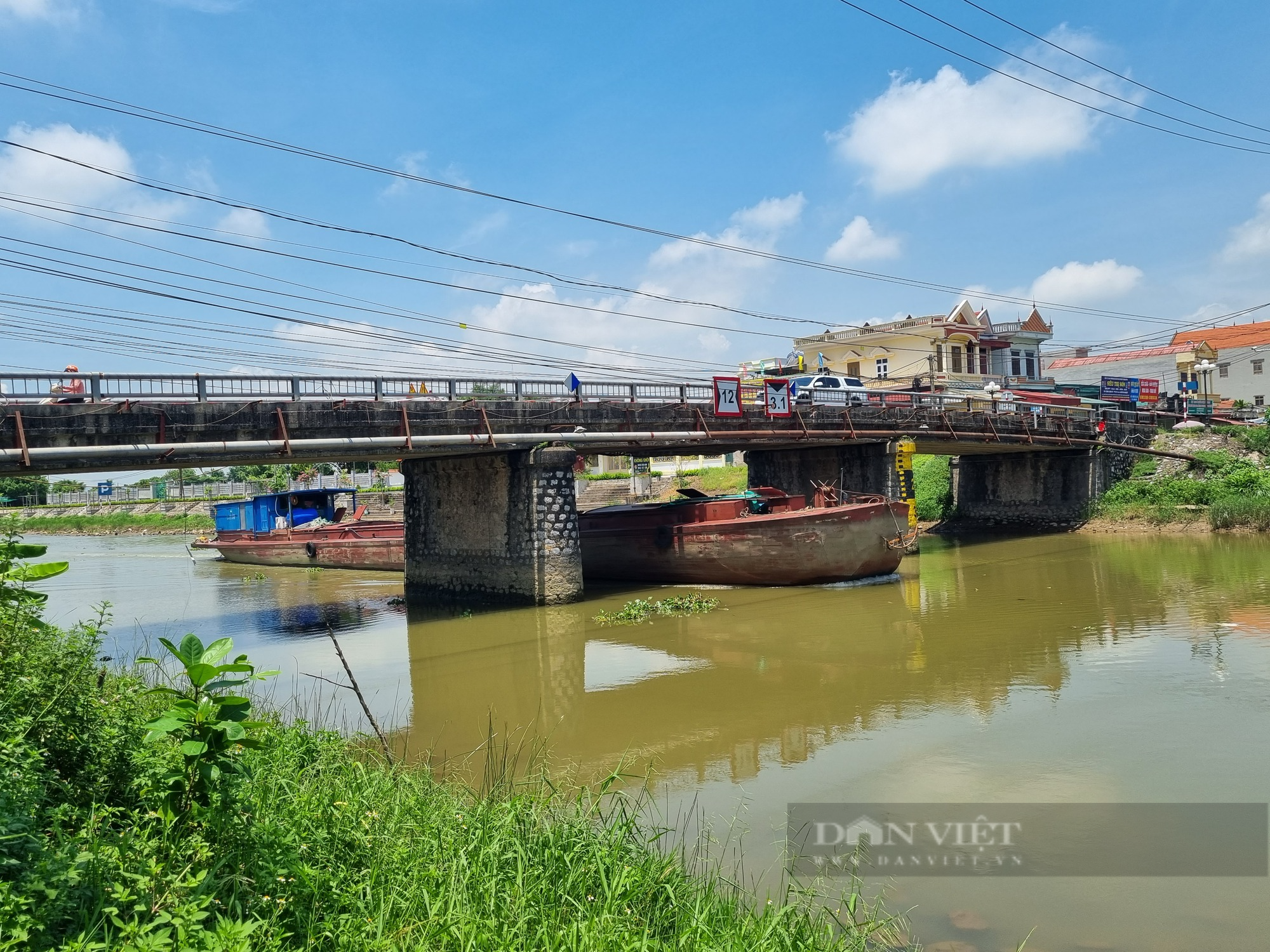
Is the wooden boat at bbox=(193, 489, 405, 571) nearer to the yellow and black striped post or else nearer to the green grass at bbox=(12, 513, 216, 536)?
A: the yellow and black striped post

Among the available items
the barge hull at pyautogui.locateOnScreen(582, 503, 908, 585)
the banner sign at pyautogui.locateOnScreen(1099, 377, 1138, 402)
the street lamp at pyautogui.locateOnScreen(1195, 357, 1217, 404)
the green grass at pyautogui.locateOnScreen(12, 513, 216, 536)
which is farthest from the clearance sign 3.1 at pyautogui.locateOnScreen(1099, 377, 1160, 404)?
the green grass at pyautogui.locateOnScreen(12, 513, 216, 536)

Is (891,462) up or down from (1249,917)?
up

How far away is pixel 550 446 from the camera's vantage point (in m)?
20.8

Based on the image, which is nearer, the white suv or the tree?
the white suv

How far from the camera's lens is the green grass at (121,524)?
2530 inches

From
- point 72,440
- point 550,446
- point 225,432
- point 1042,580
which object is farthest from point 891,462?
point 72,440

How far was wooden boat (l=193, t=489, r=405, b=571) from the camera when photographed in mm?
32125

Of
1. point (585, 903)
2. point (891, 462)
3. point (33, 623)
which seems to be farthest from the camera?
point (891, 462)

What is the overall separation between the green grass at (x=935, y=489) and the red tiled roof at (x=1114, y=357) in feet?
96.9

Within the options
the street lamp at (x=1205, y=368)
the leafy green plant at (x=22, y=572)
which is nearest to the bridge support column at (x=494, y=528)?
the leafy green plant at (x=22, y=572)

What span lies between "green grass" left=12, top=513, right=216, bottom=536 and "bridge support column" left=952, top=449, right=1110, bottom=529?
51276 millimetres

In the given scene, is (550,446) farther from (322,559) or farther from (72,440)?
(322,559)

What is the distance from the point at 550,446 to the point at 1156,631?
13.0 meters

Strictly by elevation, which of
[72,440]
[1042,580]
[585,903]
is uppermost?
[72,440]
